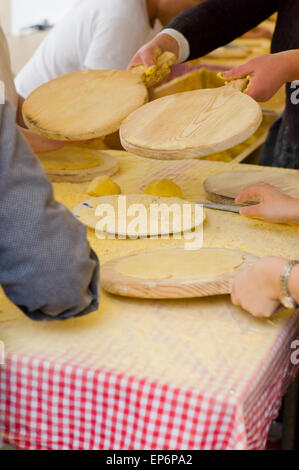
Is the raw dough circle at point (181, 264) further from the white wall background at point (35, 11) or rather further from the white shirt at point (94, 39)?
the white wall background at point (35, 11)

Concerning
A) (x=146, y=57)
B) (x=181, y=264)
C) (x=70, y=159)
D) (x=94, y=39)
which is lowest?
(x=70, y=159)

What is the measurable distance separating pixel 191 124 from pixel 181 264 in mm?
438

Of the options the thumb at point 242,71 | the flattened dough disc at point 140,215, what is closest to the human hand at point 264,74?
the thumb at point 242,71

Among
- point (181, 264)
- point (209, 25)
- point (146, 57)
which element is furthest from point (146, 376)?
point (209, 25)

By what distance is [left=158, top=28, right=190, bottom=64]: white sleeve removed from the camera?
6.63 ft

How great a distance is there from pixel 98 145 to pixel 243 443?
5.86 ft

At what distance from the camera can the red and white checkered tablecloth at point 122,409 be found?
0.82 meters

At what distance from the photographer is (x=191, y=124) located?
1.43m

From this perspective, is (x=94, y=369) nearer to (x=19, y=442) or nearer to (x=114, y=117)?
(x=19, y=442)

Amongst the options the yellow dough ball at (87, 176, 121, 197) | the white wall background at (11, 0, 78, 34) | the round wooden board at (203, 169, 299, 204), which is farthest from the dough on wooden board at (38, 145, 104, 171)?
the white wall background at (11, 0, 78, 34)

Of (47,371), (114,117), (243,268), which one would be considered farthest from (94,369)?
(114,117)

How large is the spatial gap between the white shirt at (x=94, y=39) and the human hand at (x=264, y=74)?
45.5 inches

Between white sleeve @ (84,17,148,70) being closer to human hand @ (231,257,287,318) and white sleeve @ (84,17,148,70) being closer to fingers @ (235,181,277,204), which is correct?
fingers @ (235,181,277,204)

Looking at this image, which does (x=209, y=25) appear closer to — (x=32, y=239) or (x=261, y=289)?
(x=261, y=289)
